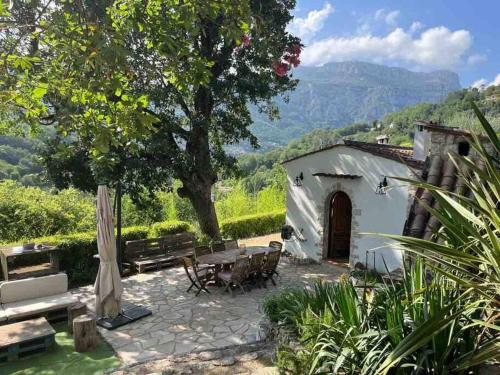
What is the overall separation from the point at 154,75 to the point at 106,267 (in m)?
3.66

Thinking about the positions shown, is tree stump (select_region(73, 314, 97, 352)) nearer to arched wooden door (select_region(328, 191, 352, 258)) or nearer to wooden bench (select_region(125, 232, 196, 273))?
wooden bench (select_region(125, 232, 196, 273))

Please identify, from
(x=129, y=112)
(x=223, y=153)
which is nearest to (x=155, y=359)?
(x=129, y=112)

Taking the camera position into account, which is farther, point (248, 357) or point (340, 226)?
point (340, 226)

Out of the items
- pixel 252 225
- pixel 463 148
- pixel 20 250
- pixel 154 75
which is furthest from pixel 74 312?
pixel 252 225

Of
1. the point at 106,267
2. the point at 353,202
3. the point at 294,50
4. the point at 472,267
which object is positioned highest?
the point at 294,50

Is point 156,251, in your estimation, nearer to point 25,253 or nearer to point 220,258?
point 220,258

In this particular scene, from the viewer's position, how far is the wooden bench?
10883 mm

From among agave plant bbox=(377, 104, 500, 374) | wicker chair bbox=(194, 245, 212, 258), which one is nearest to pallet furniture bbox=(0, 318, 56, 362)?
wicker chair bbox=(194, 245, 212, 258)

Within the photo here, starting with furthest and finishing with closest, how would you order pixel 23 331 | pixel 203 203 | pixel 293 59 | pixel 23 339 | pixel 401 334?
1. pixel 203 203
2. pixel 293 59
3. pixel 23 331
4. pixel 23 339
5. pixel 401 334

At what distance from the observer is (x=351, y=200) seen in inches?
439

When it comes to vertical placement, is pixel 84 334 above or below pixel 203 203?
below

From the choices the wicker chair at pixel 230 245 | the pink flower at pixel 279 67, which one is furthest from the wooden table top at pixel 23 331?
the pink flower at pixel 279 67

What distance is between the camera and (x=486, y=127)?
2.34 metres

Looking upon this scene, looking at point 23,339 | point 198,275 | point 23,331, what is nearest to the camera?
point 23,339
